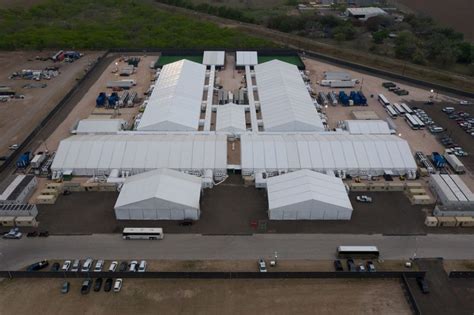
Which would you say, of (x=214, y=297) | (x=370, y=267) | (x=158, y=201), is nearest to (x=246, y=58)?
(x=158, y=201)

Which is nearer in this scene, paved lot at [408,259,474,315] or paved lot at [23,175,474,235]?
paved lot at [408,259,474,315]

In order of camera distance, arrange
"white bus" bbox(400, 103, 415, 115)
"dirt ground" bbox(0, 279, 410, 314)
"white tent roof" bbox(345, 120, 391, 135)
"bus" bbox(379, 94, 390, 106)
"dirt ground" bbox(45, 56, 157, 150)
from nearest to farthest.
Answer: "dirt ground" bbox(0, 279, 410, 314), "white tent roof" bbox(345, 120, 391, 135), "dirt ground" bbox(45, 56, 157, 150), "white bus" bbox(400, 103, 415, 115), "bus" bbox(379, 94, 390, 106)

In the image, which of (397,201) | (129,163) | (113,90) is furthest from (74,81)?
(397,201)

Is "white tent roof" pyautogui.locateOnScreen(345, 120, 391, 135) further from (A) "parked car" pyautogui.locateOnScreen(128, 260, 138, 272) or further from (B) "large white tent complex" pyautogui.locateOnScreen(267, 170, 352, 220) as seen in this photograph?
(A) "parked car" pyautogui.locateOnScreen(128, 260, 138, 272)

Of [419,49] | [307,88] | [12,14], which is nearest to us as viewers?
[307,88]

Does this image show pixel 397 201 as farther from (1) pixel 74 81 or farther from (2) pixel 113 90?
(1) pixel 74 81

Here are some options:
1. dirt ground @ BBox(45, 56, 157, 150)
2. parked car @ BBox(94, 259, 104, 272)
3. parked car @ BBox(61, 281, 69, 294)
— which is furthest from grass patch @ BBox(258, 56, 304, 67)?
parked car @ BBox(61, 281, 69, 294)
